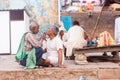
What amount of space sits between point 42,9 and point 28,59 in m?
4.97

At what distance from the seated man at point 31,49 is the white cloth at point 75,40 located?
1493 mm

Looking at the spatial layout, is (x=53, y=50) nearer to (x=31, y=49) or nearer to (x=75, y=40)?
(x=31, y=49)

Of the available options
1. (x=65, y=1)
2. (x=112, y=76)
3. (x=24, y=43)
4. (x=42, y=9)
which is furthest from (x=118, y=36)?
(x=65, y=1)

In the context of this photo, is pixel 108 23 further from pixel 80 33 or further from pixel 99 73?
pixel 99 73

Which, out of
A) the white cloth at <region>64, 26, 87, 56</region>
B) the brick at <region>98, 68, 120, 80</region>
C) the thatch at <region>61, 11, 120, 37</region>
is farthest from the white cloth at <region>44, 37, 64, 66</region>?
the thatch at <region>61, 11, 120, 37</region>

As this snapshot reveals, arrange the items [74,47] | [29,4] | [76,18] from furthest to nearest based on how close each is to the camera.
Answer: [76,18] → [29,4] → [74,47]

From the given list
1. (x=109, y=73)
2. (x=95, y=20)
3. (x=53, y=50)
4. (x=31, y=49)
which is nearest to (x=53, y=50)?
(x=53, y=50)

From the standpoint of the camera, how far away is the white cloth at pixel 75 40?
10.2 metres

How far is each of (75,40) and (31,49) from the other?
5.61 feet

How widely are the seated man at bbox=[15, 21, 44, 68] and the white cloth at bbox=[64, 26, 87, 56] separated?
58.8 inches

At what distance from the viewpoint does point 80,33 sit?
1039 centimetres

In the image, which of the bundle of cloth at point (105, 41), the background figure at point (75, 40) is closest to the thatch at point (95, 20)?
the background figure at point (75, 40)

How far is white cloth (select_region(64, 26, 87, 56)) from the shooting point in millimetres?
10211

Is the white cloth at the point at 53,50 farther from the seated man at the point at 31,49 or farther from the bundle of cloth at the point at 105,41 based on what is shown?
the bundle of cloth at the point at 105,41
